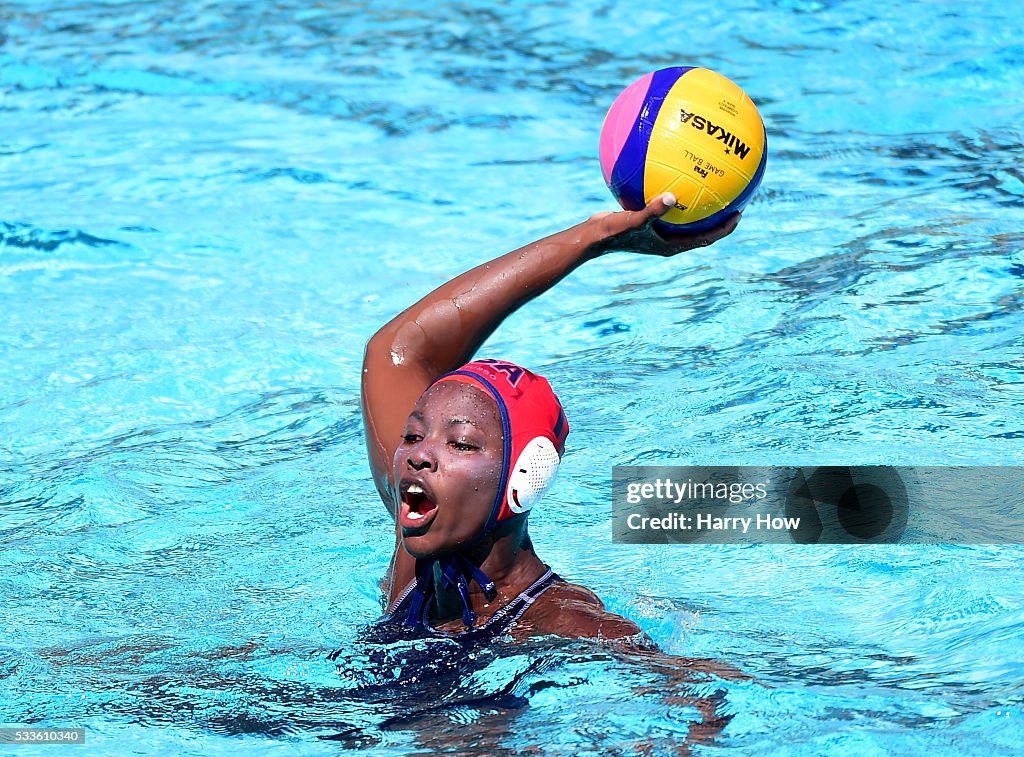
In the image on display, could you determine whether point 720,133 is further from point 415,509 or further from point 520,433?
point 415,509

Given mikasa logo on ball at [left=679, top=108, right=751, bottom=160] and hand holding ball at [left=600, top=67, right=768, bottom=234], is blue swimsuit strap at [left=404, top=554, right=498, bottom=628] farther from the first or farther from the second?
mikasa logo on ball at [left=679, top=108, right=751, bottom=160]

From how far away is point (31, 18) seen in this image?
1309cm

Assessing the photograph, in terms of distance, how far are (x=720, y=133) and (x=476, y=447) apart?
124 cm

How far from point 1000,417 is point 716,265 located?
93.9 inches

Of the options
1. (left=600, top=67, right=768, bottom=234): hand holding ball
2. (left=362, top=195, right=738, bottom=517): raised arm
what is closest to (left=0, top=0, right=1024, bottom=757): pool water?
(left=362, top=195, right=738, bottom=517): raised arm

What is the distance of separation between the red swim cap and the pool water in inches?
18.2

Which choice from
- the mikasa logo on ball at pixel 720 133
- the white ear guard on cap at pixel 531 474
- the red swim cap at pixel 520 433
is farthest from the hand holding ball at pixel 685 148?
the white ear guard on cap at pixel 531 474

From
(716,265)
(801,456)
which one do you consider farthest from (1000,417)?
(716,265)

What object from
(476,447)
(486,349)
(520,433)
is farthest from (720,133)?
(486,349)

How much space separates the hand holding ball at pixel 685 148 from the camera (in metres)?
3.95

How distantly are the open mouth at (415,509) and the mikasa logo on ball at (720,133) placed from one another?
A: 1371 millimetres

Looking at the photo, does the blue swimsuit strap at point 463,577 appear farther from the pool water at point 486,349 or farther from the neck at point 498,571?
the pool water at point 486,349

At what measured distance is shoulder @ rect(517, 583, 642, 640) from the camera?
12.8 ft

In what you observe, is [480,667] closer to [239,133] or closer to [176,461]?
[176,461]
